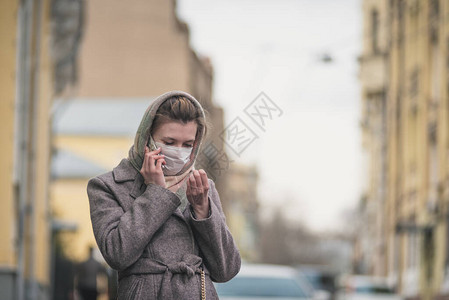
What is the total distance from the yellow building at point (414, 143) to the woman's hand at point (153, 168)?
22444mm

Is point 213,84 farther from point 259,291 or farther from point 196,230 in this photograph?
point 196,230

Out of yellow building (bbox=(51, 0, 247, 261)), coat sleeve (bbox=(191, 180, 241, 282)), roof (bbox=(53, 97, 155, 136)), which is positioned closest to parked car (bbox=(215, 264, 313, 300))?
coat sleeve (bbox=(191, 180, 241, 282))

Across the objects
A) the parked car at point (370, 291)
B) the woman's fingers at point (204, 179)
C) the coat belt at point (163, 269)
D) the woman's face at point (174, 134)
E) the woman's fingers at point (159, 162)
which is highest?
the woman's face at point (174, 134)

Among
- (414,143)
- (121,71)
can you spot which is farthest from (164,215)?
(121,71)

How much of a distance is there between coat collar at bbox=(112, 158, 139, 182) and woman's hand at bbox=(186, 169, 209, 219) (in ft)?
0.73

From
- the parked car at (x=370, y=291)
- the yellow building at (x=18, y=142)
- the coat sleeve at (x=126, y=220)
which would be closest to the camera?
the coat sleeve at (x=126, y=220)

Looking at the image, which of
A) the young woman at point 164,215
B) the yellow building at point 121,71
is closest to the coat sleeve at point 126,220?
the young woman at point 164,215

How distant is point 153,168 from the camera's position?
3.31 meters

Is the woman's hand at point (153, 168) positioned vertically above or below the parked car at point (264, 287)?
above

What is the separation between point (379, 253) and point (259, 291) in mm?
33735

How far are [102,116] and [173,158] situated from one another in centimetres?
5019

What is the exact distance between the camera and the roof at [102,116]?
52.1 meters

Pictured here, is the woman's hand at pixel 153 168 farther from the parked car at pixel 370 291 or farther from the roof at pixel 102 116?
the roof at pixel 102 116

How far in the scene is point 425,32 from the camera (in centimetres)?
3203
